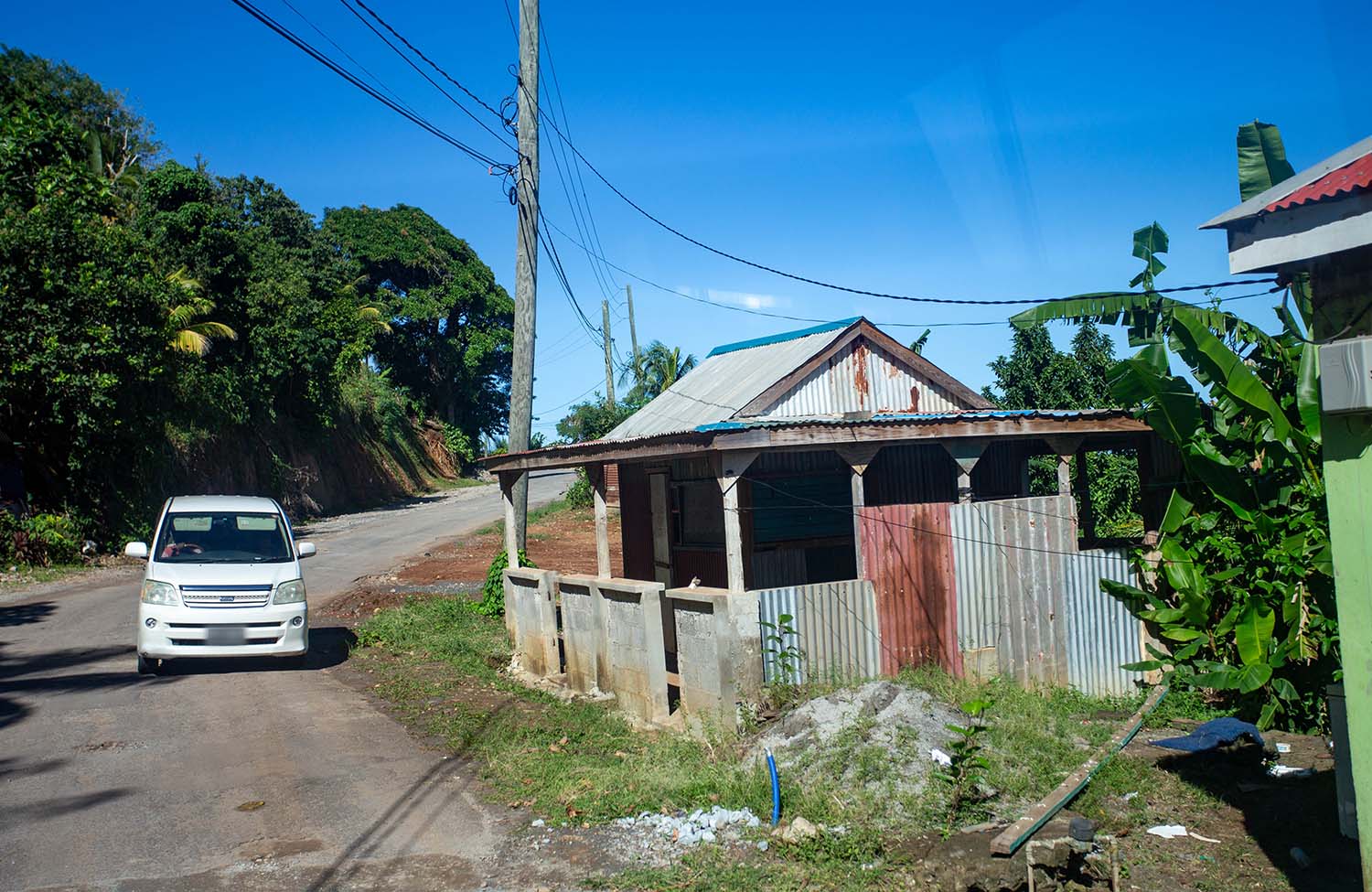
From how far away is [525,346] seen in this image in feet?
48.7

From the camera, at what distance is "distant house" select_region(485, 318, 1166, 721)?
9312mm

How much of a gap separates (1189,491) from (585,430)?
2957 cm

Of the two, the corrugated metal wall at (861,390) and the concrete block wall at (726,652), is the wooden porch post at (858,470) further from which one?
the corrugated metal wall at (861,390)

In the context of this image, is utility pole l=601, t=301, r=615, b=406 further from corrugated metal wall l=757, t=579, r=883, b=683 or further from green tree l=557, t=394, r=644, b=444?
corrugated metal wall l=757, t=579, r=883, b=683

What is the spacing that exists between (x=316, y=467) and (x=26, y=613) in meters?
22.0

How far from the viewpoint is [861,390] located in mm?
13250

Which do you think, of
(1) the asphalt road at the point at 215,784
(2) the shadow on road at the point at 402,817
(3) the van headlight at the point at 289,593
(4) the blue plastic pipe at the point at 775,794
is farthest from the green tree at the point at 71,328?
(4) the blue plastic pipe at the point at 775,794

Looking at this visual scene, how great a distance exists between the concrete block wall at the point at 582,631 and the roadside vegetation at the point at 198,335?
13.9 metres

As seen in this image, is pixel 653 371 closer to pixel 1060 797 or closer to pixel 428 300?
pixel 428 300

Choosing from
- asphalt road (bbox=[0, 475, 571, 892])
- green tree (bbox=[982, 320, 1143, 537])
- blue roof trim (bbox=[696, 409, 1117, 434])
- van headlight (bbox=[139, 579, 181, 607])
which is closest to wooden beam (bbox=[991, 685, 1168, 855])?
blue roof trim (bbox=[696, 409, 1117, 434])

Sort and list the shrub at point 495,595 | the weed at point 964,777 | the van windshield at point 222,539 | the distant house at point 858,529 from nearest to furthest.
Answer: the weed at point 964,777 < the distant house at point 858,529 < the van windshield at point 222,539 < the shrub at point 495,595

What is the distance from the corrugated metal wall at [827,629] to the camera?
8.93m

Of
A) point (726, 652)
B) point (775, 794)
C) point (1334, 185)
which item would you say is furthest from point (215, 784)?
point (1334, 185)

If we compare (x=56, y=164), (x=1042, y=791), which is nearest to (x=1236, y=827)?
(x=1042, y=791)
